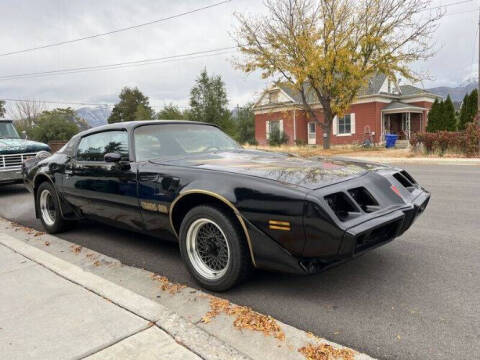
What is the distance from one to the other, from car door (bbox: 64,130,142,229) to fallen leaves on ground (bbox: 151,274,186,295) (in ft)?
2.03

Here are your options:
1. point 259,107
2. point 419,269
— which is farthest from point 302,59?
point 419,269

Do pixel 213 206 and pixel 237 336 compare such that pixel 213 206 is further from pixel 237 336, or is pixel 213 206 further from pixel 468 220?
pixel 468 220

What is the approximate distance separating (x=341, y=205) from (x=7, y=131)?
10.5 metres

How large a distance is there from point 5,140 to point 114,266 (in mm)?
7795

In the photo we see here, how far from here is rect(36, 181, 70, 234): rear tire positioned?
508 cm

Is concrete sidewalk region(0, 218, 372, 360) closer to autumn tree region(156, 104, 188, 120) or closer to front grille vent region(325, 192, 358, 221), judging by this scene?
front grille vent region(325, 192, 358, 221)

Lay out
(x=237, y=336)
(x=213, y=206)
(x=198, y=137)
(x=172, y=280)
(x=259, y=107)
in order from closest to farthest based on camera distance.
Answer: (x=237, y=336) < (x=213, y=206) < (x=172, y=280) < (x=198, y=137) < (x=259, y=107)

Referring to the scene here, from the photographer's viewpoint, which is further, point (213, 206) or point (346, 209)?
point (213, 206)

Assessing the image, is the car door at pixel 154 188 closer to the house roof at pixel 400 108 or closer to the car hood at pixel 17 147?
the car hood at pixel 17 147

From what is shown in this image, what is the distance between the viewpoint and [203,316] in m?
2.70

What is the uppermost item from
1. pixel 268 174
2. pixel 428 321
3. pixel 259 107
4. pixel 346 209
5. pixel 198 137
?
pixel 259 107

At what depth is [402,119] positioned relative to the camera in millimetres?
30750

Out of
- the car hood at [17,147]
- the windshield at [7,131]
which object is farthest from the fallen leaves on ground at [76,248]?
the windshield at [7,131]

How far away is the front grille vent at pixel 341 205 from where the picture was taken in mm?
2629
